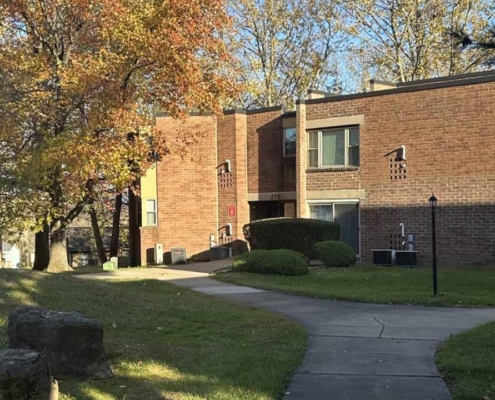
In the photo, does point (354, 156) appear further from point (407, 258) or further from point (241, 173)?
point (241, 173)

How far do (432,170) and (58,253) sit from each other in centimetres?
1307

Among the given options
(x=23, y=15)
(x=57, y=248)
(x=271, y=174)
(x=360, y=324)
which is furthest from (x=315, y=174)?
(x=360, y=324)

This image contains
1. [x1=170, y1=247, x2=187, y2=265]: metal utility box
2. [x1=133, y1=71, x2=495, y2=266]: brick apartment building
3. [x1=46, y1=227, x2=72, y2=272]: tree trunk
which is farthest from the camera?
[x1=170, y1=247, x2=187, y2=265]: metal utility box

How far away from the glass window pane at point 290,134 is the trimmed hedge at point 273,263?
740cm

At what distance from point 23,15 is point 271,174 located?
1079cm

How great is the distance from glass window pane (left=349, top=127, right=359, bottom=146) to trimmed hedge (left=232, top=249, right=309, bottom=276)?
6.15 meters

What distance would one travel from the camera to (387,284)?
14.1 meters

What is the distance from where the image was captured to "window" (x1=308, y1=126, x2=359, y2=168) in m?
20.8

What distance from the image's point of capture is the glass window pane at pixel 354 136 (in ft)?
67.6

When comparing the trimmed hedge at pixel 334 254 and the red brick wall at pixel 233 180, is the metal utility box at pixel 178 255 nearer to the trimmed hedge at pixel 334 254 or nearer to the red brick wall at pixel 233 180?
the red brick wall at pixel 233 180

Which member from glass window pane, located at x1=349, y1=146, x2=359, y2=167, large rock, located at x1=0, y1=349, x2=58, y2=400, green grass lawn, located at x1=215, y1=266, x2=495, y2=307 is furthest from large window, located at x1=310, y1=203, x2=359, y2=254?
large rock, located at x1=0, y1=349, x2=58, y2=400

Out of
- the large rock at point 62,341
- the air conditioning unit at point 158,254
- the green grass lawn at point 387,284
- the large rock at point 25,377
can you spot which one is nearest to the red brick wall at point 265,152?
the air conditioning unit at point 158,254

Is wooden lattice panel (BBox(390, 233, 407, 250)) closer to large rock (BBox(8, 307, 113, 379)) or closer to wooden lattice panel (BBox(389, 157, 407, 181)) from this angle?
wooden lattice panel (BBox(389, 157, 407, 181))

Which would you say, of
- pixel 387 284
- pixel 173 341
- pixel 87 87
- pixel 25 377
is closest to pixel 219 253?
pixel 87 87
